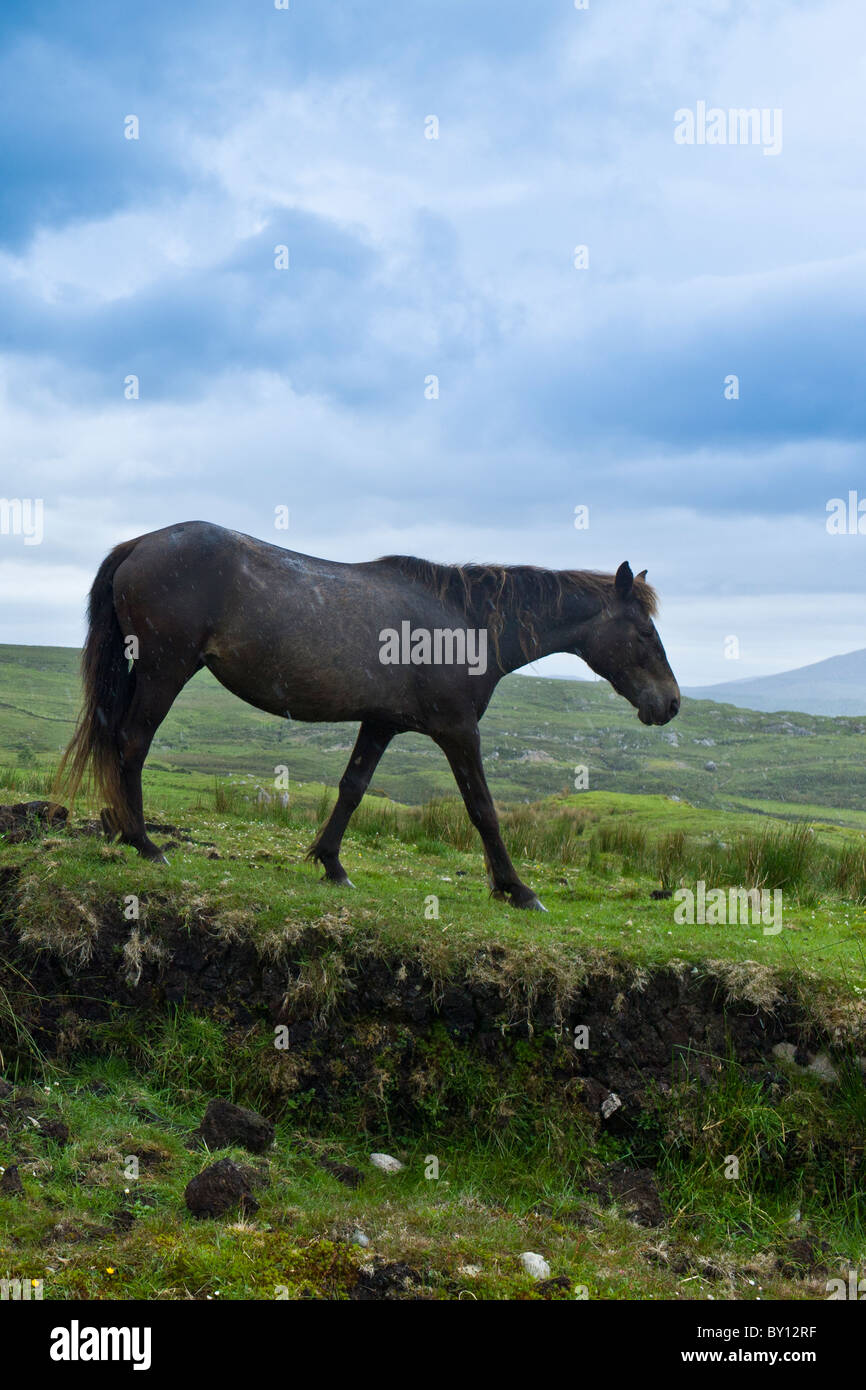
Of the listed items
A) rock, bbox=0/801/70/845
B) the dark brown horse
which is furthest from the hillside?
the dark brown horse

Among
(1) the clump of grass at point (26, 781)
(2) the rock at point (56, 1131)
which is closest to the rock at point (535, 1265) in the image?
(2) the rock at point (56, 1131)

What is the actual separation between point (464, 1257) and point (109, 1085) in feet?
8.52

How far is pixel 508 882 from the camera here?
26.8 ft

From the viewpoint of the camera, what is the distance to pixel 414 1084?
602cm

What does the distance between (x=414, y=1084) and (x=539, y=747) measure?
38974mm

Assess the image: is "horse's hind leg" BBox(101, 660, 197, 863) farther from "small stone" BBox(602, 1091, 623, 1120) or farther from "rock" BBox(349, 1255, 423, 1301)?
"rock" BBox(349, 1255, 423, 1301)

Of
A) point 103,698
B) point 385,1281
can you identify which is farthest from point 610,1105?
point 103,698

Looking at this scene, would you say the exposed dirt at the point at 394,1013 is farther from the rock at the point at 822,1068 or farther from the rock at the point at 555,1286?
the rock at the point at 555,1286

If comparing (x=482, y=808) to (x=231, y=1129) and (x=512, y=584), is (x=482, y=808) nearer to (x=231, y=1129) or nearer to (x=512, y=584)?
(x=512, y=584)

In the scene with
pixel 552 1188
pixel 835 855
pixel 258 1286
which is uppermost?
pixel 835 855

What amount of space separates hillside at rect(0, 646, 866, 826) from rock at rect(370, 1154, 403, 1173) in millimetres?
13053

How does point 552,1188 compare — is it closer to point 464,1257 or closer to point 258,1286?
point 464,1257

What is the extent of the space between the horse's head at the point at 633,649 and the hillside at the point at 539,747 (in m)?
11.7

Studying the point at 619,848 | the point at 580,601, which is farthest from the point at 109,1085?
the point at 619,848
